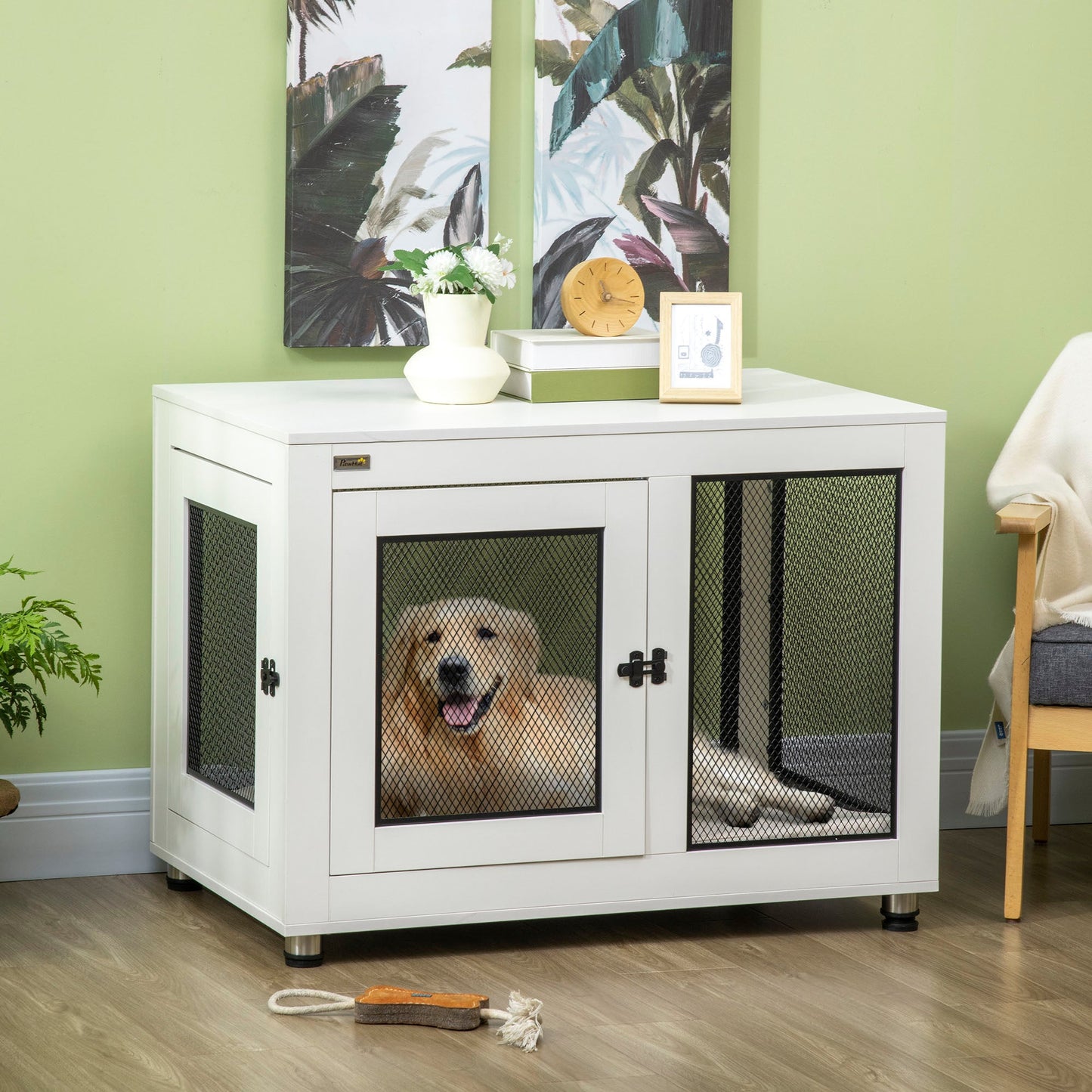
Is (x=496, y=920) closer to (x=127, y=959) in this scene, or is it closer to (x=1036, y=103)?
(x=127, y=959)

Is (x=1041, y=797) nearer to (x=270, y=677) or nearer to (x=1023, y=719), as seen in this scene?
(x=1023, y=719)

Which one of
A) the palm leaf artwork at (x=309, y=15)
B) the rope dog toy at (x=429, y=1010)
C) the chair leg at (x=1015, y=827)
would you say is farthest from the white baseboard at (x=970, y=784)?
the palm leaf artwork at (x=309, y=15)

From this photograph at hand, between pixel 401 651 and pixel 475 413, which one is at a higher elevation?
pixel 475 413

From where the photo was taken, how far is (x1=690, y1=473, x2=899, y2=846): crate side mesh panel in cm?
281

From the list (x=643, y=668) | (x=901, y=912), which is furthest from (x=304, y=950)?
(x=901, y=912)

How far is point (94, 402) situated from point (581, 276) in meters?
0.87

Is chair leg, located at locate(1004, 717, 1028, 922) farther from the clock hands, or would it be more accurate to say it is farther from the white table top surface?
the clock hands

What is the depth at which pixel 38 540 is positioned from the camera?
309 centimetres

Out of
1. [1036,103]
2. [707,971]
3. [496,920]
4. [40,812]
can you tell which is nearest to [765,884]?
[707,971]

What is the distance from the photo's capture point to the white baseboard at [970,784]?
3.56m

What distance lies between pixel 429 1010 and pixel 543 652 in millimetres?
558

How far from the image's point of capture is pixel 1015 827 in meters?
3.00

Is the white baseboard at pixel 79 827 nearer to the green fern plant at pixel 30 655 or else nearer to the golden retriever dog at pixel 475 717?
the green fern plant at pixel 30 655

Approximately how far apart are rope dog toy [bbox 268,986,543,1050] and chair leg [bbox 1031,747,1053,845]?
134cm
